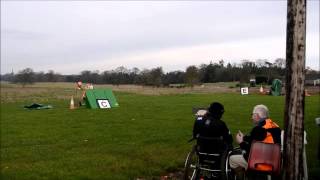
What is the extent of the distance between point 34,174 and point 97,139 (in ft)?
17.1

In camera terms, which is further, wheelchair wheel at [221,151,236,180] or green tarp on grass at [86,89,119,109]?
green tarp on grass at [86,89,119,109]

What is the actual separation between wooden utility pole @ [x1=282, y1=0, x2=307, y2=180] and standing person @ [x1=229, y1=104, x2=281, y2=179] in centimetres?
57

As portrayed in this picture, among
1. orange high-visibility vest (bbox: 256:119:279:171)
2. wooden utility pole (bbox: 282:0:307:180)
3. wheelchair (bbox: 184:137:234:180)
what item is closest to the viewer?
wooden utility pole (bbox: 282:0:307:180)

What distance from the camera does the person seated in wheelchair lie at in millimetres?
7402

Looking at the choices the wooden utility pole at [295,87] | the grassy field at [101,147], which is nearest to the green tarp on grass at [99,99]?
the grassy field at [101,147]

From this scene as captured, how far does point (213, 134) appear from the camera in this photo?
24.4 ft

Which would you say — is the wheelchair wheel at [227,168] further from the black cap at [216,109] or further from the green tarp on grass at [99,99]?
the green tarp on grass at [99,99]

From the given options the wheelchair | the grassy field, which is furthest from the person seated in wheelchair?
the grassy field

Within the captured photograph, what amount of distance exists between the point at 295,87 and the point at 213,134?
1596mm

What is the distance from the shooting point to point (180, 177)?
9.45 m

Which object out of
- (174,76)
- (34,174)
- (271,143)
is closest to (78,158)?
(34,174)

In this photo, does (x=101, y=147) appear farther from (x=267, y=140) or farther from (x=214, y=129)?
(x=267, y=140)

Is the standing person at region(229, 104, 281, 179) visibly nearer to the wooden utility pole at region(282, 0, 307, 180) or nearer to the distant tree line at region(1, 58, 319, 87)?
the wooden utility pole at region(282, 0, 307, 180)

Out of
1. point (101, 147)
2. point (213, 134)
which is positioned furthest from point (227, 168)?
point (101, 147)
